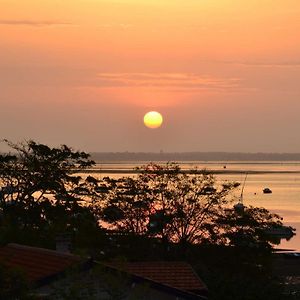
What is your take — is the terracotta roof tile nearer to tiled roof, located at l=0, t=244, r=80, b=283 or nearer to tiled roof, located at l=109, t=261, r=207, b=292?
tiled roof, located at l=109, t=261, r=207, b=292

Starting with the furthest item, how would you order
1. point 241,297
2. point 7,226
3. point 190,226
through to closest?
point 190,226
point 7,226
point 241,297

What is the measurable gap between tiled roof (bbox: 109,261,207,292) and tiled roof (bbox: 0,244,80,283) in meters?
1.79

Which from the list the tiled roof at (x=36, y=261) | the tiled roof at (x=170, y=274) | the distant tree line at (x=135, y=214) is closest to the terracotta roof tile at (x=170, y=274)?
the tiled roof at (x=170, y=274)

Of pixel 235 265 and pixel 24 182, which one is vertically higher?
pixel 24 182

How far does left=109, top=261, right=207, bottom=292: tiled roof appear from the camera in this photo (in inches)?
1006

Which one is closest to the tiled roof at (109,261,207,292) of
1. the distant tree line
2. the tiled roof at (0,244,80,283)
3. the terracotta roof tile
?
the terracotta roof tile

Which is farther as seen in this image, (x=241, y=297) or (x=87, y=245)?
(x=87, y=245)

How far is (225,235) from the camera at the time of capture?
164ft

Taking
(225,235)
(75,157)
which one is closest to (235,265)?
(225,235)

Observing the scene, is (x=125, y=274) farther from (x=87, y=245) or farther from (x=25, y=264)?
(x=87, y=245)

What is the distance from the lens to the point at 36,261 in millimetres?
24781

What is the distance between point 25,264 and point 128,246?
25.5 meters

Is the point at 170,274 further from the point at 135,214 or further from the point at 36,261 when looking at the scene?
the point at 135,214

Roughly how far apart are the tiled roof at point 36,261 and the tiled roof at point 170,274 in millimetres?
1793
